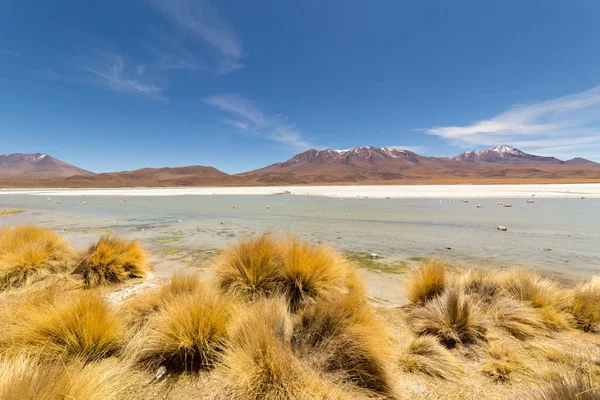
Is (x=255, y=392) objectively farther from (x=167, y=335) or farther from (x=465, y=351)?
(x=465, y=351)

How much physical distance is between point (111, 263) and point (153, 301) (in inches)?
103

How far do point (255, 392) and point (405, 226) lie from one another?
10970 mm

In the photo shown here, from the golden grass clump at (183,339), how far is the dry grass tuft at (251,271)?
1.04m

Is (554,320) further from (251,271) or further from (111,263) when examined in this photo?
(111,263)

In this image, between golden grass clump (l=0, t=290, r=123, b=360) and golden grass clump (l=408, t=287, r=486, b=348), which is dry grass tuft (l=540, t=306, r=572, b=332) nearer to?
golden grass clump (l=408, t=287, r=486, b=348)

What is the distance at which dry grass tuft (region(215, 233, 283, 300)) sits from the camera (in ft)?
12.7

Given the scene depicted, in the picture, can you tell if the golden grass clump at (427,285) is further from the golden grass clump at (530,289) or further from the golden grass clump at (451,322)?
the golden grass clump at (530,289)

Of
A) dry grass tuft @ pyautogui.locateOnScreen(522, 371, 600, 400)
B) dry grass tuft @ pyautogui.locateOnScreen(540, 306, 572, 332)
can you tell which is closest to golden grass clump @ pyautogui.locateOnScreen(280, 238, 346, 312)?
dry grass tuft @ pyautogui.locateOnScreen(522, 371, 600, 400)

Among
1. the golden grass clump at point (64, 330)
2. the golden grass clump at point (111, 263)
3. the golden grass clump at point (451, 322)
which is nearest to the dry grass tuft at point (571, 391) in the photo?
the golden grass clump at point (451, 322)

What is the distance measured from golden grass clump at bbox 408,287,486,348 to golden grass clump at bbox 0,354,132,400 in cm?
324

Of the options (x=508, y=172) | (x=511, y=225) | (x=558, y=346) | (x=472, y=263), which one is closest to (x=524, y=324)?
(x=558, y=346)

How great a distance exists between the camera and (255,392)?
78.9 inches

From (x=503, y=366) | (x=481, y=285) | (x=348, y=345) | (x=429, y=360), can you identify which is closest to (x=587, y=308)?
(x=481, y=285)

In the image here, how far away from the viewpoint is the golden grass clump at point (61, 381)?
1.58 metres
